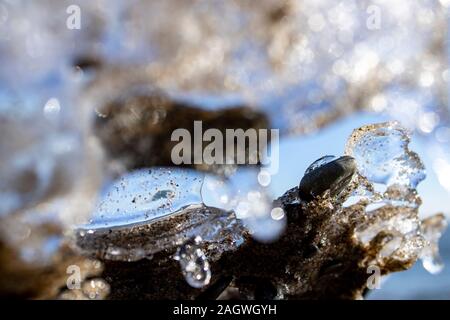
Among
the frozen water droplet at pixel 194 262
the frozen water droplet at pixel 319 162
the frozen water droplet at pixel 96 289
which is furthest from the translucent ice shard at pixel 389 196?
the frozen water droplet at pixel 96 289

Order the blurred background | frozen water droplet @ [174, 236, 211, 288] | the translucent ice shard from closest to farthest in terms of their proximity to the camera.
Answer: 1. frozen water droplet @ [174, 236, 211, 288]
2. the translucent ice shard
3. the blurred background

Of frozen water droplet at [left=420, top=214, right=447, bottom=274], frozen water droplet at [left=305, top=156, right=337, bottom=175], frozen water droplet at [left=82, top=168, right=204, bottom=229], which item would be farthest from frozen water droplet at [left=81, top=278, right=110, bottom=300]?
frozen water droplet at [left=420, top=214, right=447, bottom=274]

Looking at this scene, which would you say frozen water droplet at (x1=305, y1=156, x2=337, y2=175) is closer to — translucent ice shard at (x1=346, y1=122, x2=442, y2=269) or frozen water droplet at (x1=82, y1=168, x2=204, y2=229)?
translucent ice shard at (x1=346, y1=122, x2=442, y2=269)

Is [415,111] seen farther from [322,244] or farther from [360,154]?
[322,244]

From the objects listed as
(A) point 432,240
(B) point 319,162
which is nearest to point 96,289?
(B) point 319,162

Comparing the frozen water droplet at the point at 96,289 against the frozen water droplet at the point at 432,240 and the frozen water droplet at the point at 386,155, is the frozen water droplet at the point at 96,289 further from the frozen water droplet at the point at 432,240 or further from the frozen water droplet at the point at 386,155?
the frozen water droplet at the point at 432,240
